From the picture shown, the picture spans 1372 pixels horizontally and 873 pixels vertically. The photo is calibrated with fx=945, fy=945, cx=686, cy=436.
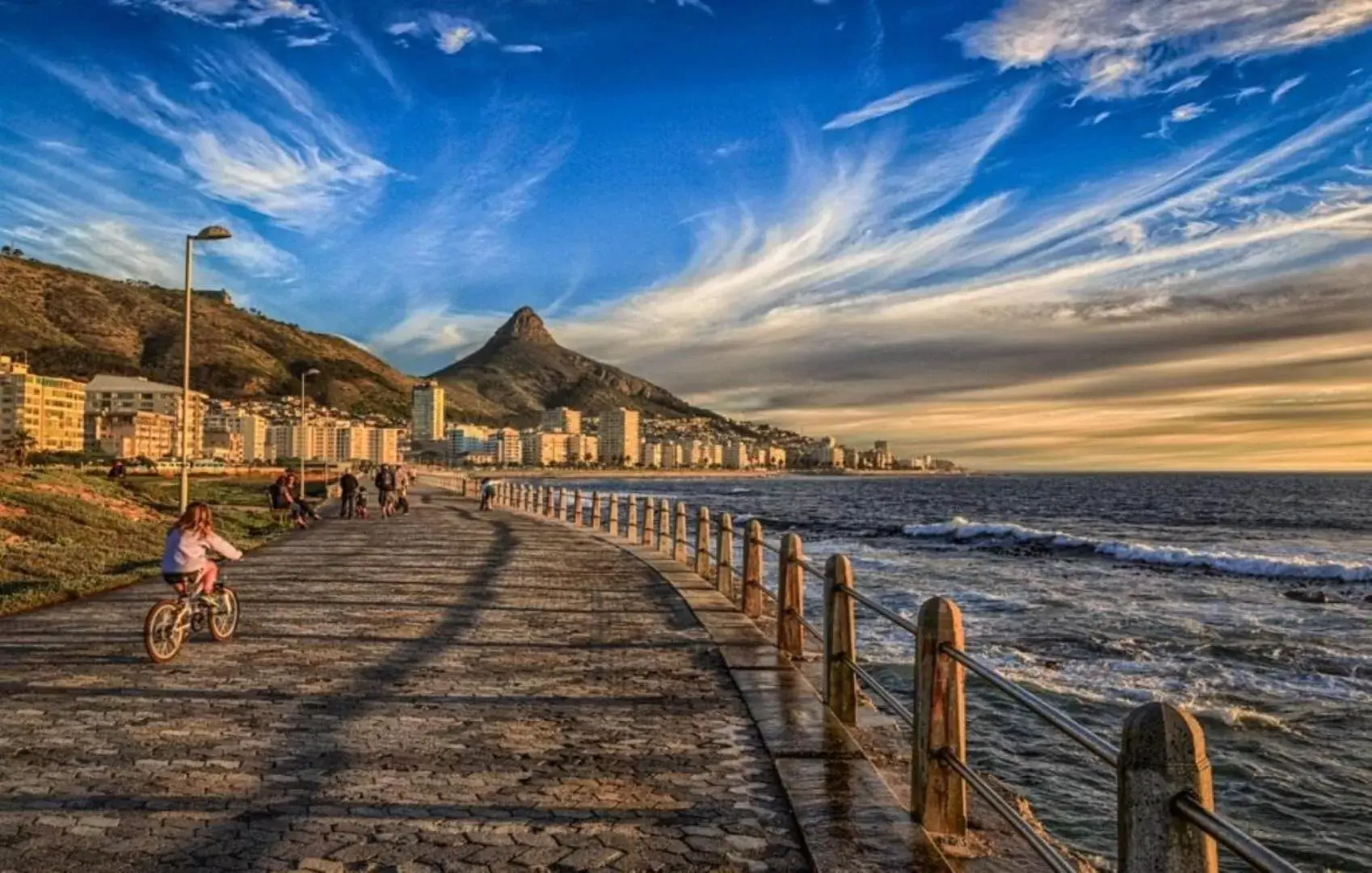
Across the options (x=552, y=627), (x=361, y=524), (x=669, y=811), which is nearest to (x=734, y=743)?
(x=669, y=811)

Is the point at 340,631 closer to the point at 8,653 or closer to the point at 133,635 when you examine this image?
the point at 133,635

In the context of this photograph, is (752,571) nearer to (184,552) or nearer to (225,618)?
(225,618)

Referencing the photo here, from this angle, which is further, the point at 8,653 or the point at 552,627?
the point at 552,627

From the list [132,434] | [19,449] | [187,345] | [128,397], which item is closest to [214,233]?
[187,345]

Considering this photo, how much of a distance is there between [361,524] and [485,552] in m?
11.3

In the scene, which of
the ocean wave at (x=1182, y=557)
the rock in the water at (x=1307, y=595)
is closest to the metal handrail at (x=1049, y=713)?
the rock in the water at (x=1307, y=595)

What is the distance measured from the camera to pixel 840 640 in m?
6.59

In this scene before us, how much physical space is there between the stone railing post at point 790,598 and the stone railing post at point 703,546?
20.2ft

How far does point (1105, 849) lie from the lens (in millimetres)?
7426

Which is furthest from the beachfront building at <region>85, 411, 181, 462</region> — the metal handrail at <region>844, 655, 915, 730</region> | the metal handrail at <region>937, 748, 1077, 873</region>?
the metal handrail at <region>937, 748, 1077, 873</region>

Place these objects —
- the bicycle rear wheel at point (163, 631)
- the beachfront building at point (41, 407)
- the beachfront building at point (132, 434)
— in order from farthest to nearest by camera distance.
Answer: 1. the beachfront building at point (132, 434)
2. the beachfront building at point (41, 407)
3. the bicycle rear wheel at point (163, 631)

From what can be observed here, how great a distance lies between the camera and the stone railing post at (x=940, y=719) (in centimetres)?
438

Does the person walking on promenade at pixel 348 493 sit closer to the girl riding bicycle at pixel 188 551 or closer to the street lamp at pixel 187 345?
the street lamp at pixel 187 345

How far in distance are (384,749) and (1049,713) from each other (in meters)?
4.10
